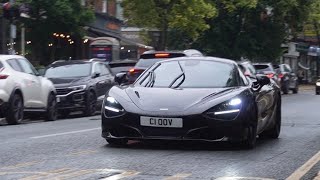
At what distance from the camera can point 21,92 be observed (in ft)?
52.9

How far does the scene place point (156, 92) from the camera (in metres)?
9.83

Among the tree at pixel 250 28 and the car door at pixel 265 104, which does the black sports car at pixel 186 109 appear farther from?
the tree at pixel 250 28

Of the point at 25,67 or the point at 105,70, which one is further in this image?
the point at 105,70

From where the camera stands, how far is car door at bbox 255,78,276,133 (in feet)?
34.7

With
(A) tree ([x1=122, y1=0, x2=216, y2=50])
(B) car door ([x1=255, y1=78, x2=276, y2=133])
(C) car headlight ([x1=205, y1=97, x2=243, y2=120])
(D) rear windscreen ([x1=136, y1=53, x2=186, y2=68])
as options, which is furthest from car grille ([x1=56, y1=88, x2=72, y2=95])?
(A) tree ([x1=122, y1=0, x2=216, y2=50])

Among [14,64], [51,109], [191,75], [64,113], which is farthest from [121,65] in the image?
[191,75]

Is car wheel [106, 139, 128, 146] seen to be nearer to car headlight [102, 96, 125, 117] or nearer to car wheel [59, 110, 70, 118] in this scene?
car headlight [102, 96, 125, 117]

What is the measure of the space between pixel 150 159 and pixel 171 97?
1165 millimetres

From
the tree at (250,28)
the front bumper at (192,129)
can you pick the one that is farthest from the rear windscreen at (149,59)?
the tree at (250,28)

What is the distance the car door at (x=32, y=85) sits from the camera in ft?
54.6

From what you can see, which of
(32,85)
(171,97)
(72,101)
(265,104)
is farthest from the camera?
(72,101)

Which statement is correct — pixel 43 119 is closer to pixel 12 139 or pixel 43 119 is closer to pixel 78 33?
pixel 12 139

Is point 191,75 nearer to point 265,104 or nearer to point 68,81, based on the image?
point 265,104

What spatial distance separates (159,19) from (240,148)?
83.7 ft
